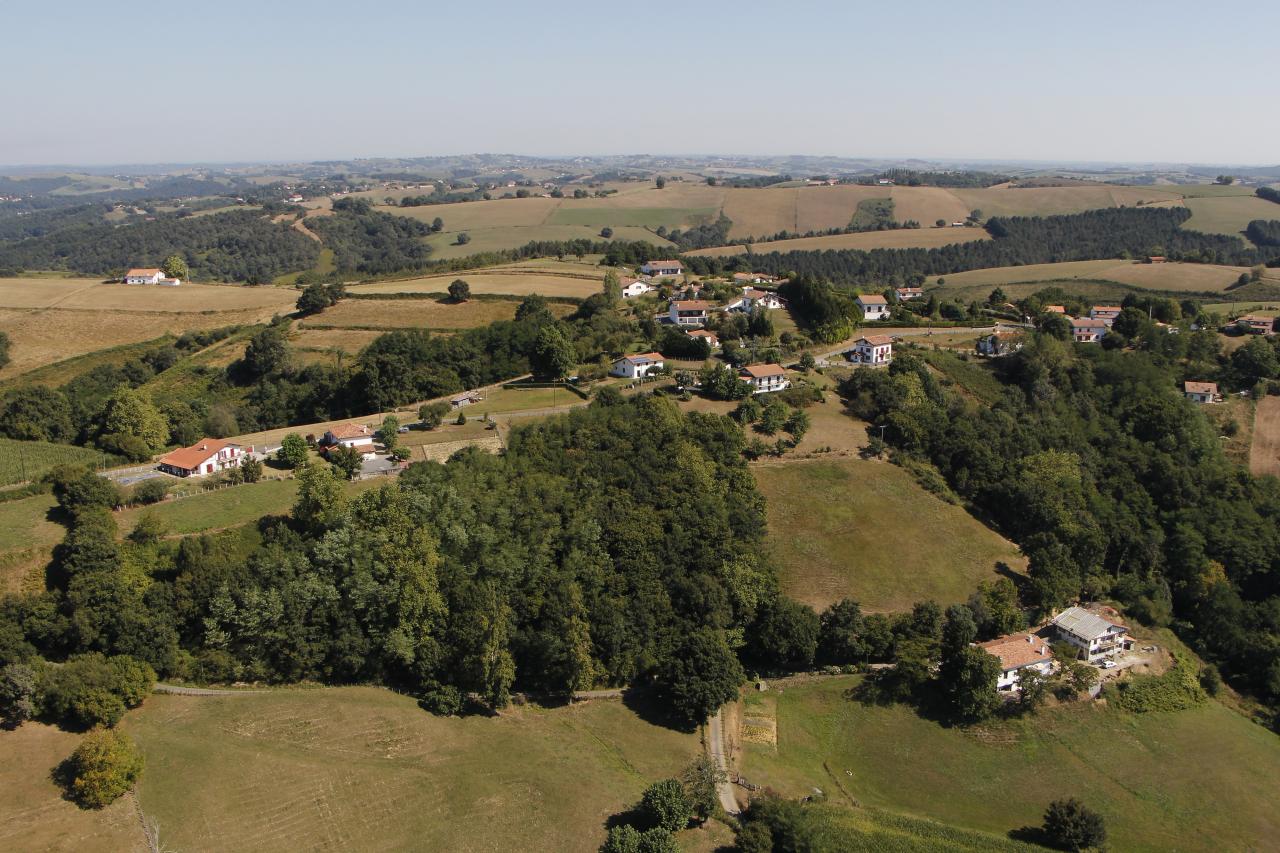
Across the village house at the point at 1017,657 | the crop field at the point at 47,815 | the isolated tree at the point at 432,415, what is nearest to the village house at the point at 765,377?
the isolated tree at the point at 432,415

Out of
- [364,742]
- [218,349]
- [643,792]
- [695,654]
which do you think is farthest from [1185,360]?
[218,349]

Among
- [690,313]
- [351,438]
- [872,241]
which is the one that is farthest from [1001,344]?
[872,241]

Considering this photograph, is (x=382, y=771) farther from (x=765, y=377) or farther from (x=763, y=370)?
(x=763, y=370)

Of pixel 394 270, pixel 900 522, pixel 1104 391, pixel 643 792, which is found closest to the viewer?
pixel 643 792

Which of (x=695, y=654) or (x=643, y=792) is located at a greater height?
(x=695, y=654)

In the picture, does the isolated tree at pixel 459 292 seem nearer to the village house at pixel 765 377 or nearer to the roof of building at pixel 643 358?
the roof of building at pixel 643 358

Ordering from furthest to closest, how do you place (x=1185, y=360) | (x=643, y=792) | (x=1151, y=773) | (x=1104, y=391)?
1. (x=1185, y=360)
2. (x=1104, y=391)
3. (x=1151, y=773)
4. (x=643, y=792)

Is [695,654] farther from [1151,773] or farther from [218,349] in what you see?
[218,349]
